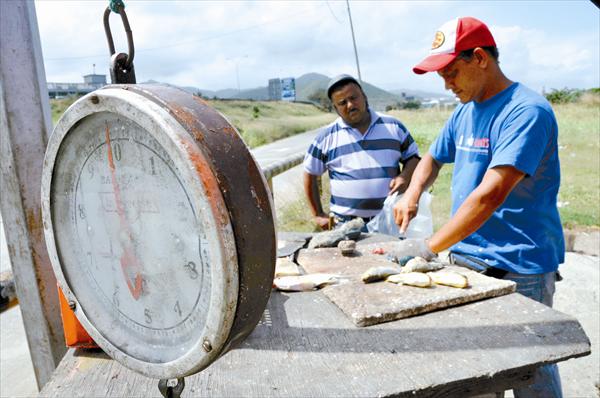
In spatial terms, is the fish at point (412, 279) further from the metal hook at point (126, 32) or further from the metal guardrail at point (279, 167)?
the metal guardrail at point (279, 167)

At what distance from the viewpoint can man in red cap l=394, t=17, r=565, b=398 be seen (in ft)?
6.30

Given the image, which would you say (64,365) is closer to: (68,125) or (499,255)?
(68,125)

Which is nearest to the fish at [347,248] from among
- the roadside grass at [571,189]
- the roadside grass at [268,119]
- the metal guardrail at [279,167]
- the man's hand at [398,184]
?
the man's hand at [398,184]

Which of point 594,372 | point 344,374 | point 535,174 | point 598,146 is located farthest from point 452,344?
point 598,146

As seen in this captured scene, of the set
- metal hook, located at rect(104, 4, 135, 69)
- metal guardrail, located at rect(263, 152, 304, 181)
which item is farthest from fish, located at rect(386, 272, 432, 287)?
metal guardrail, located at rect(263, 152, 304, 181)

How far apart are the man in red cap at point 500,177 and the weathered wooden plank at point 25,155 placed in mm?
1548

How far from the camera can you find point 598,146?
1273 centimetres

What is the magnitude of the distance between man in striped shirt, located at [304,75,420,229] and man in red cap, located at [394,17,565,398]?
43.2 inches

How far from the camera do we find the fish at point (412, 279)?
71.4 inches

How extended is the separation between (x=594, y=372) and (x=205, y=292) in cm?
292

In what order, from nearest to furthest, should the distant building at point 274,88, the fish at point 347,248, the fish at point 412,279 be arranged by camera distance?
1. the fish at point 412,279
2. the fish at point 347,248
3. the distant building at point 274,88

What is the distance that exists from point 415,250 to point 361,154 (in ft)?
4.61

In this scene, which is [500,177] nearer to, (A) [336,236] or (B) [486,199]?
(B) [486,199]

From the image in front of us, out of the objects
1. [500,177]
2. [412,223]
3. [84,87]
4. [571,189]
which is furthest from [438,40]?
[84,87]
